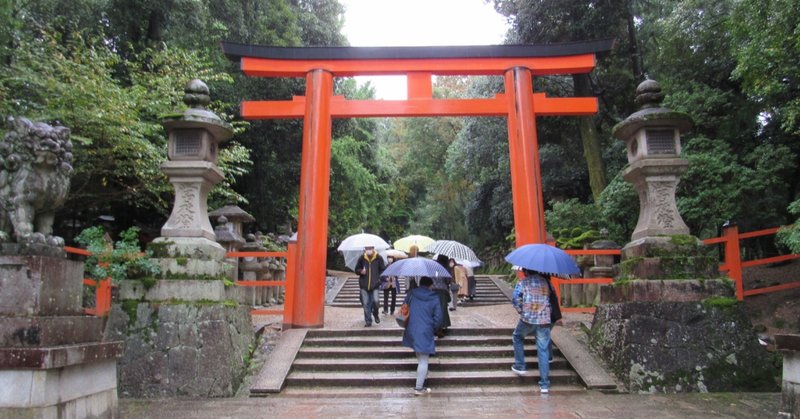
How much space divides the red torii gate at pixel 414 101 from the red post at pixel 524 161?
0.02 metres

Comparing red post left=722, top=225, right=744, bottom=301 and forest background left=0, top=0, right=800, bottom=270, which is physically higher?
forest background left=0, top=0, right=800, bottom=270

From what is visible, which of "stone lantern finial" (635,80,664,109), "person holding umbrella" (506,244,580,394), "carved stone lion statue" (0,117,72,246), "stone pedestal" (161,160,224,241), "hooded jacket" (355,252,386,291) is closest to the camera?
"carved stone lion statue" (0,117,72,246)

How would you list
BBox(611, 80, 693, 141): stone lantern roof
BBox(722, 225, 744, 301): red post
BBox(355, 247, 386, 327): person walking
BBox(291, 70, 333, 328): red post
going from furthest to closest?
BBox(355, 247, 386, 327): person walking < BBox(722, 225, 744, 301): red post < BBox(291, 70, 333, 328): red post < BBox(611, 80, 693, 141): stone lantern roof

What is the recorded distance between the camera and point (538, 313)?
6062mm

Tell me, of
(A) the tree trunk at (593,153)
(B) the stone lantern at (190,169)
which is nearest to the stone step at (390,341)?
(B) the stone lantern at (190,169)

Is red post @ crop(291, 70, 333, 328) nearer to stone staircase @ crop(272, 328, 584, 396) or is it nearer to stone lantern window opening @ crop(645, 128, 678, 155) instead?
stone staircase @ crop(272, 328, 584, 396)

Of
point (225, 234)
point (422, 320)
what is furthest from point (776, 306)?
point (225, 234)

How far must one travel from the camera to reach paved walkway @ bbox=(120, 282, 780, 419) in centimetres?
502

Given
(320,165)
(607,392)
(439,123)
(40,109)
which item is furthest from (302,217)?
(439,123)

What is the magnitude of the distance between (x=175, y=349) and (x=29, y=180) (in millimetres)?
2745

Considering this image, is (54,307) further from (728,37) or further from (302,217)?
(728,37)

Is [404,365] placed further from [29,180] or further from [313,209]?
[29,180]

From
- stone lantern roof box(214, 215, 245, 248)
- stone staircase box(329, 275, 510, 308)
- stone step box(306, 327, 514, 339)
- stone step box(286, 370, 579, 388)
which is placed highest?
stone lantern roof box(214, 215, 245, 248)

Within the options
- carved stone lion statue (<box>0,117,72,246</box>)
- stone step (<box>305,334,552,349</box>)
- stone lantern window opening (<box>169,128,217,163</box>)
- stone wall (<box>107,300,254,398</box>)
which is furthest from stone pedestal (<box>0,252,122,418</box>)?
stone step (<box>305,334,552,349</box>)
